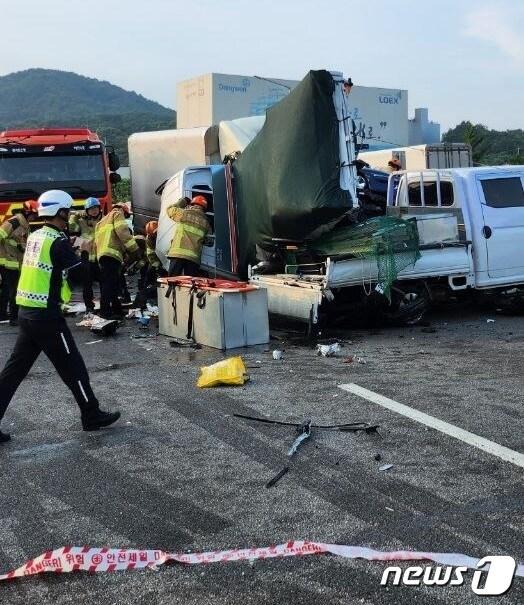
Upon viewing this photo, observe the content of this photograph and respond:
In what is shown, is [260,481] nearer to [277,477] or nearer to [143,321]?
[277,477]

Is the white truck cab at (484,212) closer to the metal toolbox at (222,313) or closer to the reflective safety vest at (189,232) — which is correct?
the metal toolbox at (222,313)

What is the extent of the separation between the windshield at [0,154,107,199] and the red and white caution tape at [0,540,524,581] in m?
11.2

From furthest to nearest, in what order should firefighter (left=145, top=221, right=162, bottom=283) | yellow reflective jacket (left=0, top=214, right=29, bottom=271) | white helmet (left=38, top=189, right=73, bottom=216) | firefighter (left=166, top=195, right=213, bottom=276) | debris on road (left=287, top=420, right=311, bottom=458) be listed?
firefighter (left=145, top=221, right=162, bottom=283), yellow reflective jacket (left=0, top=214, right=29, bottom=271), firefighter (left=166, top=195, right=213, bottom=276), white helmet (left=38, top=189, right=73, bottom=216), debris on road (left=287, top=420, right=311, bottom=458)

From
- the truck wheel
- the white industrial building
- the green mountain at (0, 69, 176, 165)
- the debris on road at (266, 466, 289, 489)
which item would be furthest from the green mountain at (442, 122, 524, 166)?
the green mountain at (0, 69, 176, 165)

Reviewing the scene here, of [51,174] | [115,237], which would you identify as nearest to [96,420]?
[115,237]

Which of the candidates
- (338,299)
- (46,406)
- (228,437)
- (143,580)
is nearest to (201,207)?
(338,299)

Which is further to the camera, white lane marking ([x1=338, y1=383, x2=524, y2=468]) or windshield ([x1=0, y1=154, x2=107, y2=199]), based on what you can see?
windshield ([x1=0, y1=154, x2=107, y2=199])

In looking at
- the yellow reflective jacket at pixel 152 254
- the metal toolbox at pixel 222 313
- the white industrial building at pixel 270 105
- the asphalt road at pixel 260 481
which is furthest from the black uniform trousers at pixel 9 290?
the white industrial building at pixel 270 105

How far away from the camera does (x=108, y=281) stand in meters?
10.7

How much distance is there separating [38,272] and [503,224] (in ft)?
20.7

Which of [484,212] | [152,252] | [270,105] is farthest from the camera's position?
[270,105]

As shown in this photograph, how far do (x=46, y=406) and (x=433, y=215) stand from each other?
17.1 feet

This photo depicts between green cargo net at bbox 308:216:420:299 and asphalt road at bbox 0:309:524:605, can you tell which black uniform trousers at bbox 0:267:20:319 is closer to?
asphalt road at bbox 0:309:524:605

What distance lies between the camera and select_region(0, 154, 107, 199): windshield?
1384 centimetres
